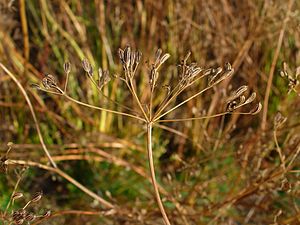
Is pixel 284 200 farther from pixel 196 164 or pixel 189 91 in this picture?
pixel 189 91

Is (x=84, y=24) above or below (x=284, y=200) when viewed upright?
above

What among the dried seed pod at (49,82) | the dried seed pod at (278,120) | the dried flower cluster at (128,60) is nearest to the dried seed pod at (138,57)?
the dried flower cluster at (128,60)

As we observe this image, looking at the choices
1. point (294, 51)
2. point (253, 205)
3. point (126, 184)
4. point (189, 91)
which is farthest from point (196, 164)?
point (294, 51)

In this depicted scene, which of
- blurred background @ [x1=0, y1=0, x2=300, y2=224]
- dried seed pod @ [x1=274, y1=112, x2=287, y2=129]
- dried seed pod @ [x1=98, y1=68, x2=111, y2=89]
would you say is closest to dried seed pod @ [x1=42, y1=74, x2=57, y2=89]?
dried seed pod @ [x1=98, y1=68, x2=111, y2=89]

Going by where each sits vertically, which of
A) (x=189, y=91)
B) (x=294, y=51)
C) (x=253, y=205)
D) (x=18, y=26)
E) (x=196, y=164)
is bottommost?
(x=253, y=205)

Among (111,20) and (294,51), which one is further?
(294,51)

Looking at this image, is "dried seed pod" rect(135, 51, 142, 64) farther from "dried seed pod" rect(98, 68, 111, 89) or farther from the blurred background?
the blurred background

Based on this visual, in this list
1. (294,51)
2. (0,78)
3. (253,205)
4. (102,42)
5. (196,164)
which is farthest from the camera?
A: (294,51)

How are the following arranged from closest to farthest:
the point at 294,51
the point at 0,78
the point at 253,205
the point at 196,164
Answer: the point at 196,164
the point at 253,205
the point at 0,78
the point at 294,51

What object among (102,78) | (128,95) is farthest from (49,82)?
(128,95)
